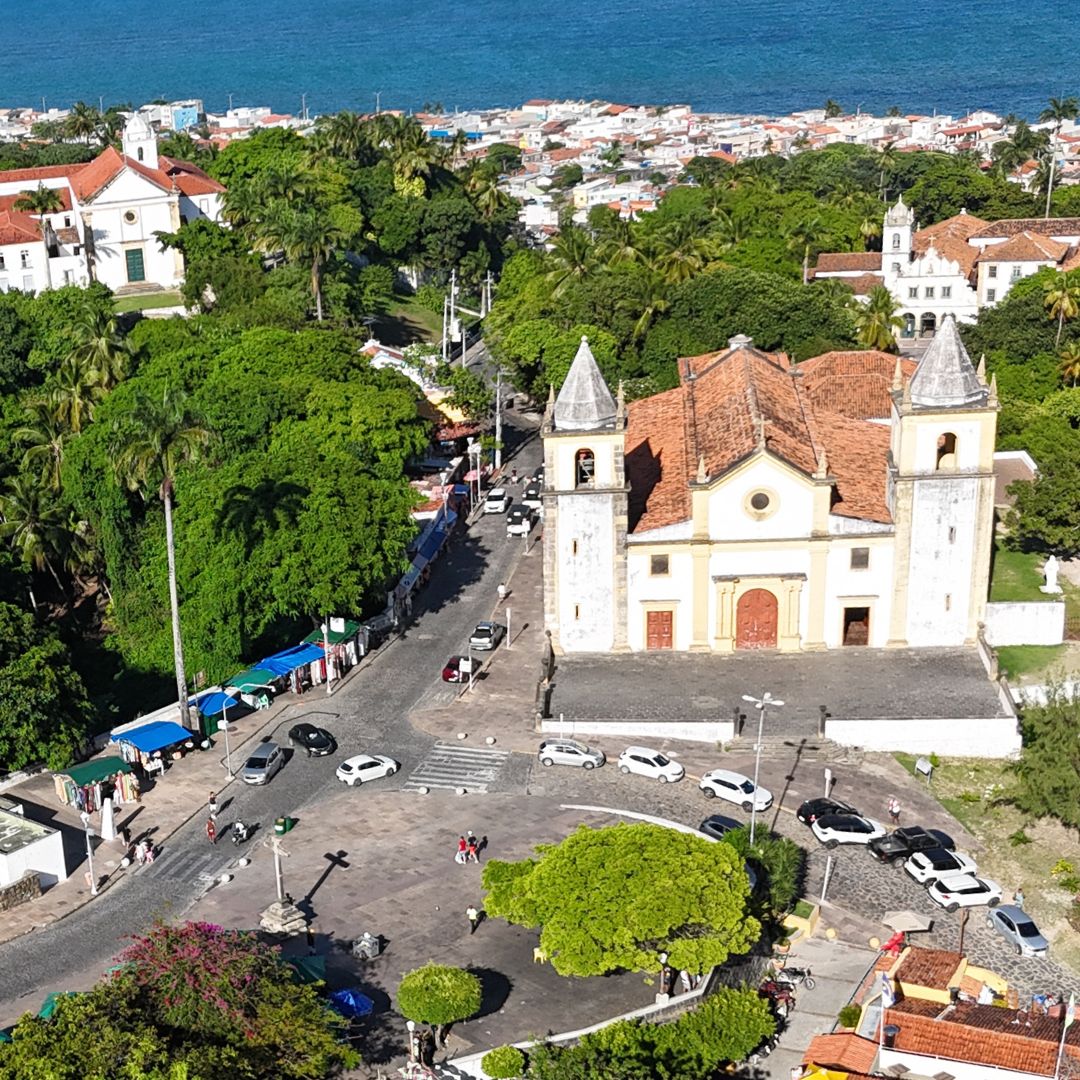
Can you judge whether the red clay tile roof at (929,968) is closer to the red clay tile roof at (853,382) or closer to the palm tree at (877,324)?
the red clay tile roof at (853,382)

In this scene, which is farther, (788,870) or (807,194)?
(807,194)

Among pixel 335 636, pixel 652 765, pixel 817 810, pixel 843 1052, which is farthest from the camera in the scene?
pixel 335 636

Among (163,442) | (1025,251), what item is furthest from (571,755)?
(1025,251)

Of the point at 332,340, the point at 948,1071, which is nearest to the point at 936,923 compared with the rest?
the point at 948,1071

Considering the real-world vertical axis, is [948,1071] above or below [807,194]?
below

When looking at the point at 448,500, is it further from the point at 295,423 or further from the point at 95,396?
the point at 95,396

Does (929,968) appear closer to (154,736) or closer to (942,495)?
(942,495)

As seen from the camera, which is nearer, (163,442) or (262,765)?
(262,765)

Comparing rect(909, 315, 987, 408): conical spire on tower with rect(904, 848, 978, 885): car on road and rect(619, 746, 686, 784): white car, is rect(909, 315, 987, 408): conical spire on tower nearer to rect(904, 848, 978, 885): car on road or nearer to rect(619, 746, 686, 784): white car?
rect(619, 746, 686, 784): white car
